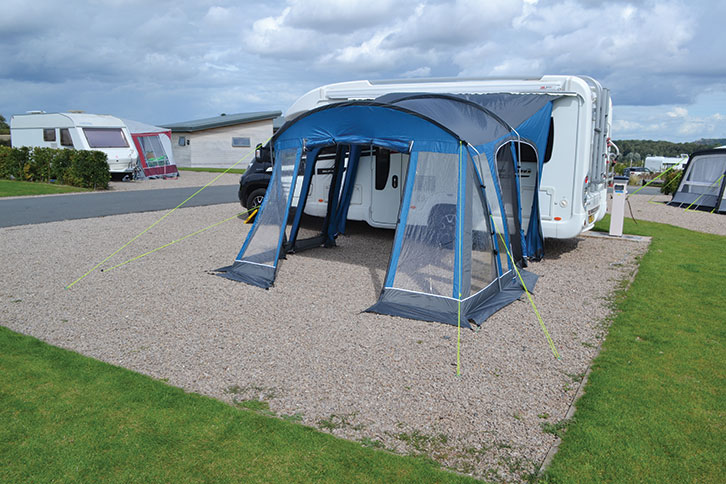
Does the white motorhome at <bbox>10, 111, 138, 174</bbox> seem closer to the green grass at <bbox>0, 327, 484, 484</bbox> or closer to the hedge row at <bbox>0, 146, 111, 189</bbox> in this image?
the hedge row at <bbox>0, 146, 111, 189</bbox>

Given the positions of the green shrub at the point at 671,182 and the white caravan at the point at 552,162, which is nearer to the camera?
the white caravan at the point at 552,162

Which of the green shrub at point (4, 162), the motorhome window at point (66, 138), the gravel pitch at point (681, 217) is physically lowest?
the gravel pitch at point (681, 217)

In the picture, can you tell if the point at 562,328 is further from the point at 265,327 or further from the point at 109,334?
the point at 109,334

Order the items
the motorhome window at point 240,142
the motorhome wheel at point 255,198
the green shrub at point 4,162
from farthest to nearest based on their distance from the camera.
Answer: the motorhome window at point 240,142
the green shrub at point 4,162
the motorhome wheel at point 255,198

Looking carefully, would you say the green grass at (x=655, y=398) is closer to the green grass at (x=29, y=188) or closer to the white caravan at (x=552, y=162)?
the white caravan at (x=552, y=162)

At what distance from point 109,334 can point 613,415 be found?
4078 millimetres

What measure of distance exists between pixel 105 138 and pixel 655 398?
2042 cm

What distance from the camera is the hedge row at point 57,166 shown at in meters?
17.0

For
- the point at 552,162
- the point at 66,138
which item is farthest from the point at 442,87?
the point at 66,138

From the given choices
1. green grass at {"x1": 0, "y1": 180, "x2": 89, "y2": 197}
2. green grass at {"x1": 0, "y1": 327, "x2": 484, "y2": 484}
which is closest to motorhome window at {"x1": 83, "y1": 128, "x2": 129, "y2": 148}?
green grass at {"x1": 0, "y1": 180, "x2": 89, "y2": 197}

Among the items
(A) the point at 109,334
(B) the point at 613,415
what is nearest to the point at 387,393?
(B) the point at 613,415

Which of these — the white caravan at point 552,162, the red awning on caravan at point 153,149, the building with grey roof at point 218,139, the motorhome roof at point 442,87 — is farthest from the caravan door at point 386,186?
the building with grey roof at point 218,139

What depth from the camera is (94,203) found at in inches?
542

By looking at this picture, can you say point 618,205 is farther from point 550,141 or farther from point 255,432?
point 255,432
